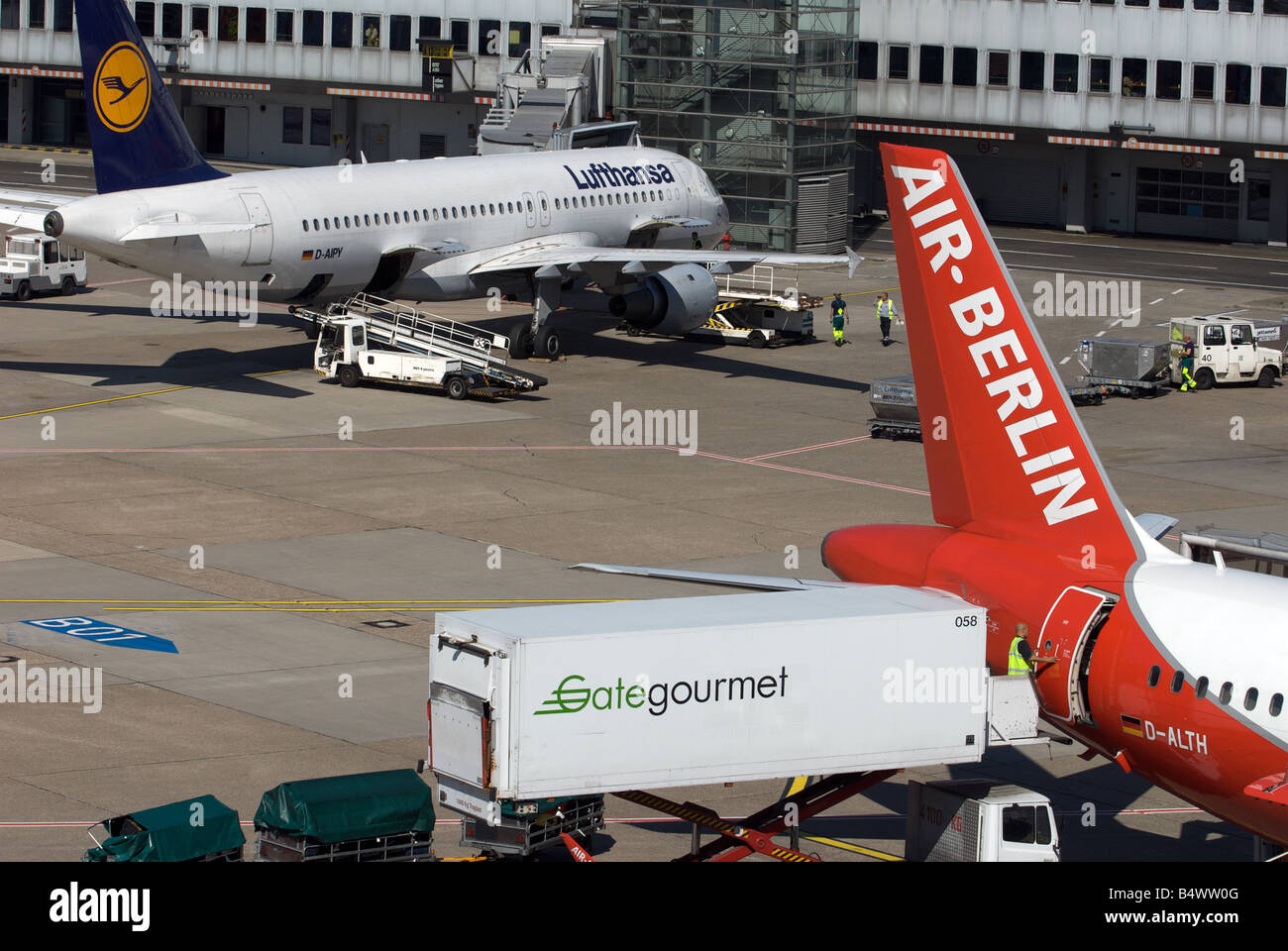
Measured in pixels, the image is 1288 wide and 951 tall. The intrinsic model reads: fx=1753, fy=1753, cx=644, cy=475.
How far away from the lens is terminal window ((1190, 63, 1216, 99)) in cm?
9606

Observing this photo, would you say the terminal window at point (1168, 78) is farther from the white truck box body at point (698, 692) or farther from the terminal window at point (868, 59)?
the white truck box body at point (698, 692)

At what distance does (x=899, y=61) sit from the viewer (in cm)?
10275

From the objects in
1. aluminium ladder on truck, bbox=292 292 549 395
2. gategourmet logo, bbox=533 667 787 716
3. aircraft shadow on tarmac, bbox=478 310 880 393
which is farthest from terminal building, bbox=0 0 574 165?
gategourmet logo, bbox=533 667 787 716

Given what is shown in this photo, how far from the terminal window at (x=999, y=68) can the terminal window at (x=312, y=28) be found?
42877 mm

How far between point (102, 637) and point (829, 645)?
17442mm

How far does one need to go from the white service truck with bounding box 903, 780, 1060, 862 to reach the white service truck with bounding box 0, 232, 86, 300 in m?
55.5

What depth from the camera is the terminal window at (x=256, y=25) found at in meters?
114

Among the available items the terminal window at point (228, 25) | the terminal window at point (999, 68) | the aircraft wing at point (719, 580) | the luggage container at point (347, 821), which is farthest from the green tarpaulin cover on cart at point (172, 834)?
the terminal window at point (228, 25)

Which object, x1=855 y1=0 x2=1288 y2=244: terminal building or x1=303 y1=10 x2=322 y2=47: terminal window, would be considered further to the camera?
x1=303 y1=10 x2=322 y2=47: terminal window

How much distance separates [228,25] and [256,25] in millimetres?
2172

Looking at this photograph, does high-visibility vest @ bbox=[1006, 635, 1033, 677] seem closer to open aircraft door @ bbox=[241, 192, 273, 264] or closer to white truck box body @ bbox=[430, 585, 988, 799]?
white truck box body @ bbox=[430, 585, 988, 799]

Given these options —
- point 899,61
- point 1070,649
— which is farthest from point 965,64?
point 1070,649

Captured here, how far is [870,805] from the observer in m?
25.0
